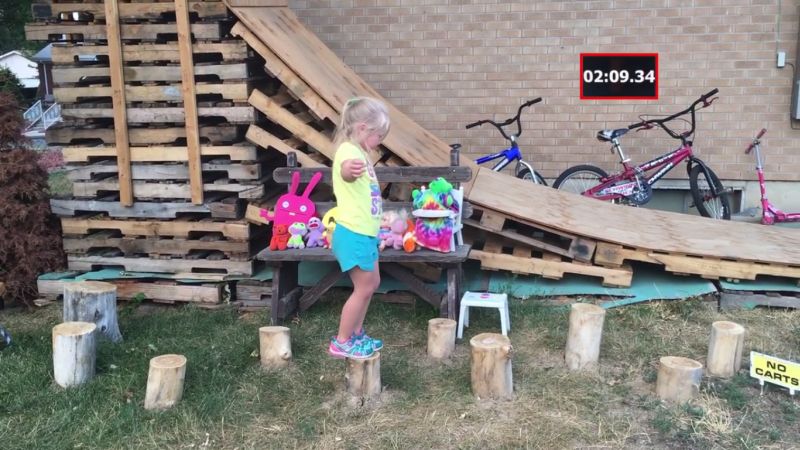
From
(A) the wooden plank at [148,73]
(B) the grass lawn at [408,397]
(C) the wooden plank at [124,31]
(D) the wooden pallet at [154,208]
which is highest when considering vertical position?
(C) the wooden plank at [124,31]

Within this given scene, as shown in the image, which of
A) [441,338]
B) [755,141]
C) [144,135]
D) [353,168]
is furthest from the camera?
[755,141]

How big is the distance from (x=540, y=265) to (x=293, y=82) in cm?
243

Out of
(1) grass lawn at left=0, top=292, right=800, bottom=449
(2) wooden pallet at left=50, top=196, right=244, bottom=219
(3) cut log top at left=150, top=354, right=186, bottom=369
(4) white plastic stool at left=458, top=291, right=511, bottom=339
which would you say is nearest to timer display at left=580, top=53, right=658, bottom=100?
(1) grass lawn at left=0, top=292, right=800, bottom=449

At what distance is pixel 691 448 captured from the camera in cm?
392

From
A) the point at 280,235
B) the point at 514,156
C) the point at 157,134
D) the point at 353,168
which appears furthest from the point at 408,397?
the point at 514,156

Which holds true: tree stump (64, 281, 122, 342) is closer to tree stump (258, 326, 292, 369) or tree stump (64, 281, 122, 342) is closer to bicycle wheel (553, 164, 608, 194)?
tree stump (258, 326, 292, 369)

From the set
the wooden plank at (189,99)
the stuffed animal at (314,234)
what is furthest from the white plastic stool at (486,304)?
the wooden plank at (189,99)

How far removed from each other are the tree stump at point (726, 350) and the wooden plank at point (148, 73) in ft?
13.1

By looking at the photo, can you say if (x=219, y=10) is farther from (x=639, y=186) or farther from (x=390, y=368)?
(x=639, y=186)

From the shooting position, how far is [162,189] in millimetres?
6340

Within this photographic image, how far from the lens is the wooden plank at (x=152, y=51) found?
19.8ft

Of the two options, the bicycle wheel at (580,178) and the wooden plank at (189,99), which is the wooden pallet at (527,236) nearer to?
the bicycle wheel at (580,178)

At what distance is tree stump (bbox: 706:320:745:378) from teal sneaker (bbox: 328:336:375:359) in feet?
6.99

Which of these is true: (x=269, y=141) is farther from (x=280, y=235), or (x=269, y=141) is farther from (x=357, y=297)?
(x=357, y=297)
